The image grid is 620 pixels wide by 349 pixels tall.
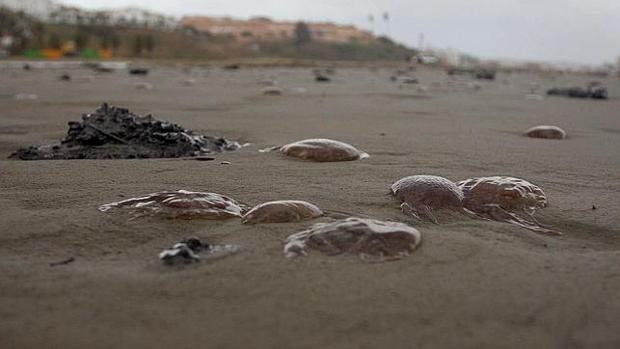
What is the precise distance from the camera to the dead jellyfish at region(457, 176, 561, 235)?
74.7 inches

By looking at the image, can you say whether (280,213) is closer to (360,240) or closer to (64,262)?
(360,240)

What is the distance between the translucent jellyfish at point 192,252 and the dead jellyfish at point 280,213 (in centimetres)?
22

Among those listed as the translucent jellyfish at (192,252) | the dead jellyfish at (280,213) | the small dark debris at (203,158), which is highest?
the dead jellyfish at (280,213)

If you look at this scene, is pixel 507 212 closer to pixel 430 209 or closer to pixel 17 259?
pixel 430 209

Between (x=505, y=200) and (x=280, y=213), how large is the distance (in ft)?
2.65

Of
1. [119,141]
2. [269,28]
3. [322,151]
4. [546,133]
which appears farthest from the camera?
[269,28]

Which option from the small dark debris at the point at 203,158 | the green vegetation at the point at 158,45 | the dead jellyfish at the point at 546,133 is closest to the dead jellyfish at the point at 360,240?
the small dark debris at the point at 203,158

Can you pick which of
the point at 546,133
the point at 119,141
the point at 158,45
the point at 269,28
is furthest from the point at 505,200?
the point at 269,28

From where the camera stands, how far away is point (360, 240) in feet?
5.05

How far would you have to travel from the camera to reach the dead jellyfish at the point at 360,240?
1500mm

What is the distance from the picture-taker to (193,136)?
3.34 m

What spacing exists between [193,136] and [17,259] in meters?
1.90

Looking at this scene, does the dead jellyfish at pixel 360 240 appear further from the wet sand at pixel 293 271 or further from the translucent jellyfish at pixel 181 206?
the translucent jellyfish at pixel 181 206

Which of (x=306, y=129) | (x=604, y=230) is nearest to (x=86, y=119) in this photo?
(x=306, y=129)
